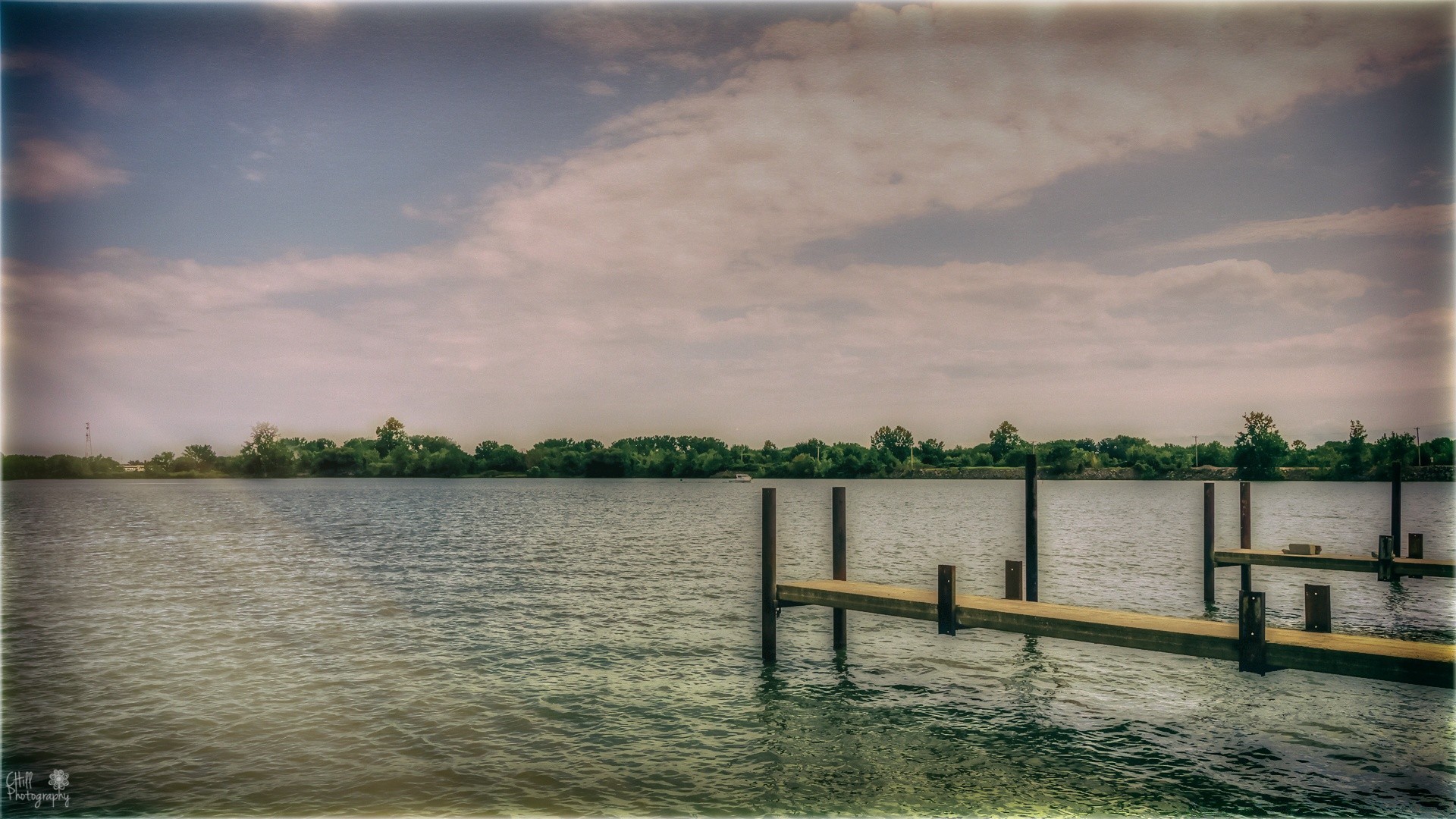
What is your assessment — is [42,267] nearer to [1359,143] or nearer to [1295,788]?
[1295,788]

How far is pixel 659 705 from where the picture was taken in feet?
49.0

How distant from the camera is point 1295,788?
11.0m

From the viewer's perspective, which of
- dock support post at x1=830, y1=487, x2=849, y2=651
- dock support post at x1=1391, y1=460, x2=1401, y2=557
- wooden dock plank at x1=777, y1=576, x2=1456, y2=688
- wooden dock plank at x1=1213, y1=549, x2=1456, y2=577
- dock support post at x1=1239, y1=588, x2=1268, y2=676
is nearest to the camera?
wooden dock plank at x1=777, y1=576, x2=1456, y2=688

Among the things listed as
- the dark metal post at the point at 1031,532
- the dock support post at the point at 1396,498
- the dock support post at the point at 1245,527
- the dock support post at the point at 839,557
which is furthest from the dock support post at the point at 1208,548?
the dock support post at the point at 839,557

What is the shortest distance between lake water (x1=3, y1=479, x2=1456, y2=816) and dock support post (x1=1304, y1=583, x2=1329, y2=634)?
1712 millimetres

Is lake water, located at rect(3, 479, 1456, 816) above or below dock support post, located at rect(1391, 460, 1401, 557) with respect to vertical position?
below

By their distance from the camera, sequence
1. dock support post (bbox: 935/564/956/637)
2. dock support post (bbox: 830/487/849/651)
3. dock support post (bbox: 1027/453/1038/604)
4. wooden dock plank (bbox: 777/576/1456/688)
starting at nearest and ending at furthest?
wooden dock plank (bbox: 777/576/1456/688) → dock support post (bbox: 935/564/956/637) → dock support post (bbox: 830/487/849/651) → dock support post (bbox: 1027/453/1038/604)

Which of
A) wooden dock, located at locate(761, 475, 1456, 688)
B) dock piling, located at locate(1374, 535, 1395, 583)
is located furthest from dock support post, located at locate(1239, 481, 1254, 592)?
wooden dock, located at locate(761, 475, 1456, 688)

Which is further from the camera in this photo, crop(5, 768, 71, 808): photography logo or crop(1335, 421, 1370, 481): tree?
crop(1335, 421, 1370, 481): tree

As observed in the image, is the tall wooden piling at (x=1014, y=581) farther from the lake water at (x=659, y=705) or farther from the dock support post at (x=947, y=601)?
the dock support post at (x=947, y=601)

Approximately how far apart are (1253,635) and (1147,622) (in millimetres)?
1516

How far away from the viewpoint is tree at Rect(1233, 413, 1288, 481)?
18273 cm

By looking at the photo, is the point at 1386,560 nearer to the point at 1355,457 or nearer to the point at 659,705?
the point at 659,705

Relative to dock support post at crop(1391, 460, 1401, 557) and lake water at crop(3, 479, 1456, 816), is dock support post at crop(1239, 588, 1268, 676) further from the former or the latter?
dock support post at crop(1391, 460, 1401, 557)
